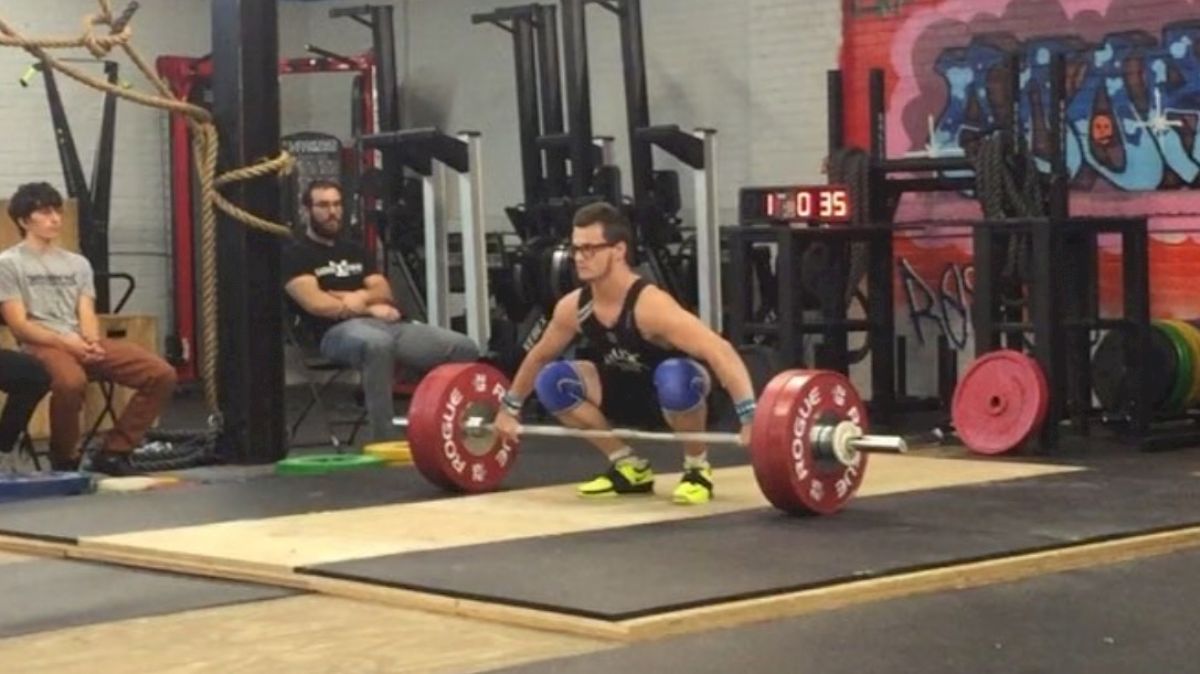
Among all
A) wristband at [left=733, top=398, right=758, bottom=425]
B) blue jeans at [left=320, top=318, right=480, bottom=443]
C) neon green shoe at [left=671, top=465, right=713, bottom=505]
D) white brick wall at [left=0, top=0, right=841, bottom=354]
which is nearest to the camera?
wristband at [left=733, top=398, right=758, bottom=425]

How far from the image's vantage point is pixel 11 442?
6000 mm

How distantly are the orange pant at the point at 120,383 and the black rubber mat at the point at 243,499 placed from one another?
397 millimetres

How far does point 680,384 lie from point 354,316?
6.74 feet

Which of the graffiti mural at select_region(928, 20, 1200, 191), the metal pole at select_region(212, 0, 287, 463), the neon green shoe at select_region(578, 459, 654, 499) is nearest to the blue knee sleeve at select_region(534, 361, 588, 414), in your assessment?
the neon green shoe at select_region(578, 459, 654, 499)

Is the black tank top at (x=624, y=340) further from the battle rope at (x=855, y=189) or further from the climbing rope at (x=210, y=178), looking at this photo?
the battle rope at (x=855, y=189)

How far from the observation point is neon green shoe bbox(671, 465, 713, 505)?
514 cm

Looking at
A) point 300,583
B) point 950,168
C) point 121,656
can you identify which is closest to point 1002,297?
point 950,168

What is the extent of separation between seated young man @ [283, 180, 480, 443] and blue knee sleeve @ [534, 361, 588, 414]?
1.54 m

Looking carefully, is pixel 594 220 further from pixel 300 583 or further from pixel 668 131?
pixel 668 131

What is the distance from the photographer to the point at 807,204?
7590 mm

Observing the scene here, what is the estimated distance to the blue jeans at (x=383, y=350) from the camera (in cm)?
666

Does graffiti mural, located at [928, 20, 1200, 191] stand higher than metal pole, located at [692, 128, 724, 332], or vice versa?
graffiti mural, located at [928, 20, 1200, 191]

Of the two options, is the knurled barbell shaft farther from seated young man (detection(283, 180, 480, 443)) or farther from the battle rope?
the battle rope

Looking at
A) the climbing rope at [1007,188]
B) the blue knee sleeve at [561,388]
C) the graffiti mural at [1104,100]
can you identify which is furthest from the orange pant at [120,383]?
the graffiti mural at [1104,100]
